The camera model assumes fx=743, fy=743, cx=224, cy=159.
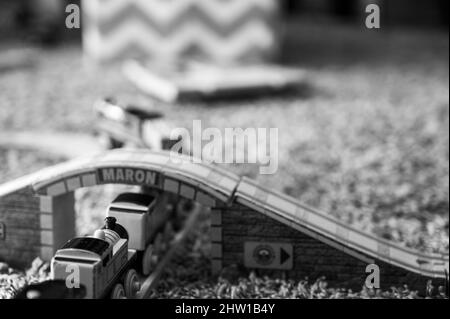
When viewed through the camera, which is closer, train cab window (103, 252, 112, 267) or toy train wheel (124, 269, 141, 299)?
train cab window (103, 252, 112, 267)

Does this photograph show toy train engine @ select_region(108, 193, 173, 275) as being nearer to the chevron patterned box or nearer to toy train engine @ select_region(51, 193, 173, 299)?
toy train engine @ select_region(51, 193, 173, 299)

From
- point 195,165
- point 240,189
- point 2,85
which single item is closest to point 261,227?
point 240,189

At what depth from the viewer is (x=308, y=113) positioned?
25.5ft

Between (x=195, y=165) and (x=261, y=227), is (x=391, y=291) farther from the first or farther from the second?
(x=195, y=165)

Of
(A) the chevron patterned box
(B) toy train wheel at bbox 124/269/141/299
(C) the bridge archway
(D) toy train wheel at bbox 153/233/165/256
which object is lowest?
(B) toy train wheel at bbox 124/269/141/299

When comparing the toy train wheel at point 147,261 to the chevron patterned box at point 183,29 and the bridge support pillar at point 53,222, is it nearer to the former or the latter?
the bridge support pillar at point 53,222

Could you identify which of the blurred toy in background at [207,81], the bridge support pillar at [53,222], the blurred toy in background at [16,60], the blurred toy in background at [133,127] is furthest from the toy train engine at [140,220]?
the blurred toy in background at [16,60]

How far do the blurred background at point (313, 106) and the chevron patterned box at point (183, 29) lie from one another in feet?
0.06

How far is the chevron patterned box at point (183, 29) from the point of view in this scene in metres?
9.52

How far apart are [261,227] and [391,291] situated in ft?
2.51

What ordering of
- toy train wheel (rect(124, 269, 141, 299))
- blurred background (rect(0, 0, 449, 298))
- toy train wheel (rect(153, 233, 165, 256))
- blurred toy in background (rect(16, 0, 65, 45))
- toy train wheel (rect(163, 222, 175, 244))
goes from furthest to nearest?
blurred toy in background (rect(16, 0, 65, 45))
blurred background (rect(0, 0, 449, 298))
toy train wheel (rect(163, 222, 175, 244))
toy train wheel (rect(153, 233, 165, 256))
toy train wheel (rect(124, 269, 141, 299))

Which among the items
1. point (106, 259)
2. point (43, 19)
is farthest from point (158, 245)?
point (43, 19)

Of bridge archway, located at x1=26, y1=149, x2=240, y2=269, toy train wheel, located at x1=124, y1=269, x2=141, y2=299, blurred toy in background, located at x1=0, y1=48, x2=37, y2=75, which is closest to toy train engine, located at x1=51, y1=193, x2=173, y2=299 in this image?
toy train wheel, located at x1=124, y1=269, x2=141, y2=299

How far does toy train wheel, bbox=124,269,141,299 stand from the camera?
360 centimetres
